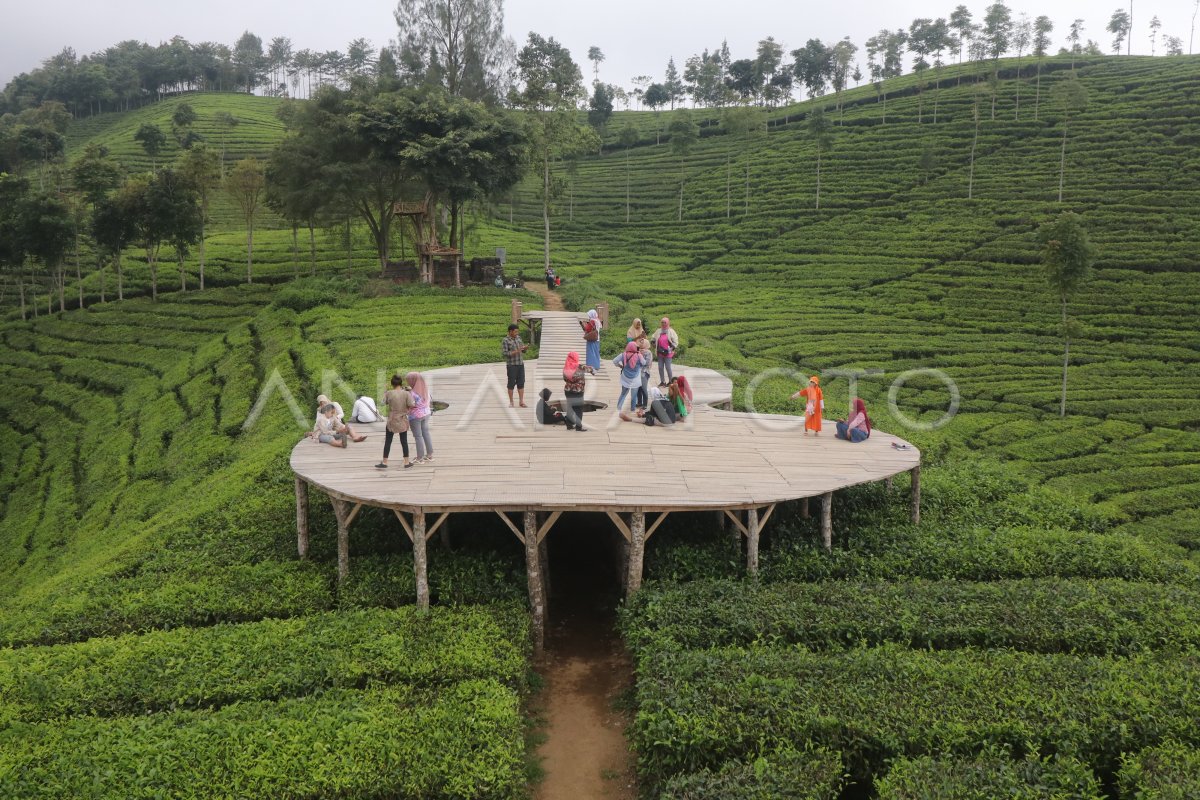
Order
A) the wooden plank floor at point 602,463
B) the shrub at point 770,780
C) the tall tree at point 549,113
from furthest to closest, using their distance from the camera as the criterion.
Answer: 1. the tall tree at point 549,113
2. the wooden plank floor at point 602,463
3. the shrub at point 770,780

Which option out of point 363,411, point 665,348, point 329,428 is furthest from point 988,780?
point 363,411

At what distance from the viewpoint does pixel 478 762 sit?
30.7 ft

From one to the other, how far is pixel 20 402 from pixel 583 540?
29888 millimetres

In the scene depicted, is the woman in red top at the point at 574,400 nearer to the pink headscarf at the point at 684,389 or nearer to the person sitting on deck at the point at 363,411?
the pink headscarf at the point at 684,389

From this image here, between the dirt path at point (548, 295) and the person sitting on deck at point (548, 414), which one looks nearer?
the person sitting on deck at point (548, 414)

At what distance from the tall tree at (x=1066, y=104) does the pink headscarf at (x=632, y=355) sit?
44.0 metres

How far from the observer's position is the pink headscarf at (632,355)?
54.7 feet

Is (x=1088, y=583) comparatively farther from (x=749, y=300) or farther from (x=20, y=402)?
(x=20, y=402)

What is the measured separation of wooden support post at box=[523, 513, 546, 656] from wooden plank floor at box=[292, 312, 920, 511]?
0.33m

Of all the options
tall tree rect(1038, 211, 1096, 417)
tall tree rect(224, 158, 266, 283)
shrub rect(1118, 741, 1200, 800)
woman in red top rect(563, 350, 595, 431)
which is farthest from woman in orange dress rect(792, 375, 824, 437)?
tall tree rect(224, 158, 266, 283)

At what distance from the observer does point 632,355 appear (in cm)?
1675

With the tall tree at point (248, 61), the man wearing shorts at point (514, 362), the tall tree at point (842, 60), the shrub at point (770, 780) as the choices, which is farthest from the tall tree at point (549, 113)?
the tall tree at point (248, 61)

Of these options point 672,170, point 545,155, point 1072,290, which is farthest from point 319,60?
point 1072,290

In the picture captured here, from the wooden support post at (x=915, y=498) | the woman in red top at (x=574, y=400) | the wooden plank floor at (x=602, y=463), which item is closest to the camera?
the wooden plank floor at (x=602, y=463)
